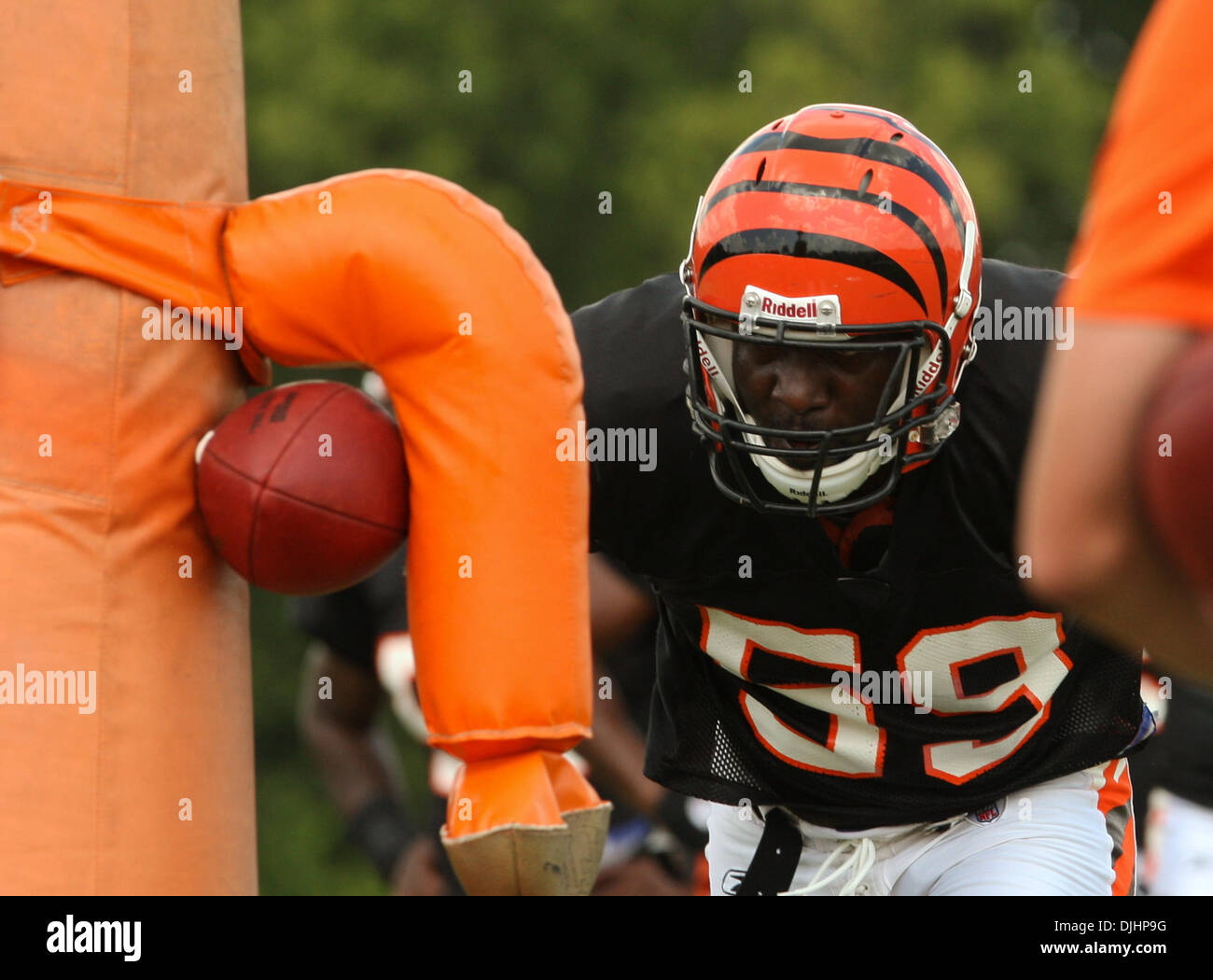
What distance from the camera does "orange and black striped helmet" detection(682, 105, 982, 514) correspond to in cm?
297

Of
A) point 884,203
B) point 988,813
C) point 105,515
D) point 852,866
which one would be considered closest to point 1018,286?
point 884,203

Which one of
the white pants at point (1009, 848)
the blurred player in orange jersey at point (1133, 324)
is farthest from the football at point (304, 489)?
the blurred player in orange jersey at point (1133, 324)

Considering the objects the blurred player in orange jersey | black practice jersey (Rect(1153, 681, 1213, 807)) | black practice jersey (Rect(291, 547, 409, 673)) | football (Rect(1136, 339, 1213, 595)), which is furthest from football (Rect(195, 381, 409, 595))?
black practice jersey (Rect(1153, 681, 1213, 807))

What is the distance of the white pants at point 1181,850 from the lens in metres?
5.36

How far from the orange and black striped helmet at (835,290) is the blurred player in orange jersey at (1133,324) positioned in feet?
3.66

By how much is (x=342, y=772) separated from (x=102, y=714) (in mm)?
3055

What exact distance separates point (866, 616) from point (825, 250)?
2.16 feet

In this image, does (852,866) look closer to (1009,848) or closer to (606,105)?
(1009,848)

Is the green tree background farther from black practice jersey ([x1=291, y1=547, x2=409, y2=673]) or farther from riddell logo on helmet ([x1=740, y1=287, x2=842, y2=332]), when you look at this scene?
riddell logo on helmet ([x1=740, y1=287, x2=842, y2=332])

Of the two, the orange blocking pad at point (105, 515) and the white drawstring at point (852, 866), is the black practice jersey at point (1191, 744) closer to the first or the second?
the white drawstring at point (852, 866)

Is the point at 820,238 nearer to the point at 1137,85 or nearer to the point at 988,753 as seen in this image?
the point at 988,753

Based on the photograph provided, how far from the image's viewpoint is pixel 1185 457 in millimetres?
1692
